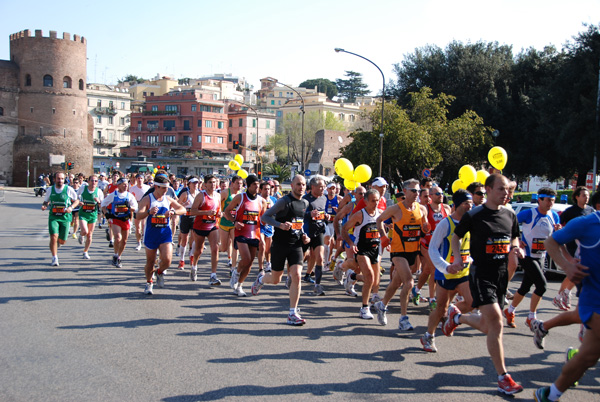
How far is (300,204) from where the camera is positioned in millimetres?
8172

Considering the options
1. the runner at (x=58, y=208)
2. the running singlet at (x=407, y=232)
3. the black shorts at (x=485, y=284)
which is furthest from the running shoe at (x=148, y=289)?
the black shorts at (x=485, y=284)

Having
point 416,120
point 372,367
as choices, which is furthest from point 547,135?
point 372,367

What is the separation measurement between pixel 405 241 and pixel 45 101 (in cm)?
7384

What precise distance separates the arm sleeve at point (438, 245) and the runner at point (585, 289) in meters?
1.34

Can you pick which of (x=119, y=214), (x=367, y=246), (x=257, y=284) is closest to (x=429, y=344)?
(x=367, y=246)

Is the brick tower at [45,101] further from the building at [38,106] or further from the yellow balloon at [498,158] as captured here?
the yellow balloon at [498,158]

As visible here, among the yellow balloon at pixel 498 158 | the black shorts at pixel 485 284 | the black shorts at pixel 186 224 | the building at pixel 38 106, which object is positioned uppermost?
the building at pixel 38 106

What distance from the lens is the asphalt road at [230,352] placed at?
510cm

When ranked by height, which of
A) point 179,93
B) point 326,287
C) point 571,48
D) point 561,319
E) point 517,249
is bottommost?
point 326,287

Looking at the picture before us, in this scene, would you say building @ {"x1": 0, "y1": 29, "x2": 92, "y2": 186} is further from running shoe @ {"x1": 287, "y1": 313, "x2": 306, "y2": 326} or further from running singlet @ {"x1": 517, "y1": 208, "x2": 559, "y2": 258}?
running singlet @ {"x1": 517, "y1": 208, "x2": 559, "y2": 258}

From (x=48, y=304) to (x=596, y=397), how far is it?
7330 millimetres

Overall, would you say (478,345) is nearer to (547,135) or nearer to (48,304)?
(48,304)

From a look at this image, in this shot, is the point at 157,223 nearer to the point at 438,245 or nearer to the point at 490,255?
the point at 438,245

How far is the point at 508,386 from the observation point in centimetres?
498
